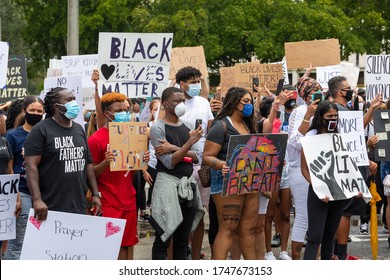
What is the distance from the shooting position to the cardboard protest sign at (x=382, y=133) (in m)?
8.99

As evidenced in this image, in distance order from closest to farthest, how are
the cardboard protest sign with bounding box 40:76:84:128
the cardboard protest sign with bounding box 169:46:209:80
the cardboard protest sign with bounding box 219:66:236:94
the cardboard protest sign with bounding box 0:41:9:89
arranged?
the cardboard protest sign with bounding box 40:76:84:128 < the cardboard protest sign with bounding box 0:41:9:89 < the cardboard protest sign with bounding box 169:46:209:80 < the cardboard protest sign with bounding box 219:66:236:94

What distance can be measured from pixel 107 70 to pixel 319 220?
9.06 feet

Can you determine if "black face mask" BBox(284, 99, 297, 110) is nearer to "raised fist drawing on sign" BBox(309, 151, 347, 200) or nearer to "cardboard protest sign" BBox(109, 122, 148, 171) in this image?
"raised fist drawing on sign" BBox(309, 151, 347, 200)

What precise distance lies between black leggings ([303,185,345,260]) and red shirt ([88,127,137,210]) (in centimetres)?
153

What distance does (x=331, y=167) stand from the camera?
737cm

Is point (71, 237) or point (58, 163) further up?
point (58, 163)

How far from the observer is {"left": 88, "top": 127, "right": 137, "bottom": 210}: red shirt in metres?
7.42

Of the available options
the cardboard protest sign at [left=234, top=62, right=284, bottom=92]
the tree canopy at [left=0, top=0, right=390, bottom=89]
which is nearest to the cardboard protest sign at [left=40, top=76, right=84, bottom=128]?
the cardboard protest sign at [left=234, top=62, right=284, bottom=92]

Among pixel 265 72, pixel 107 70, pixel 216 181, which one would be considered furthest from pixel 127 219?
pixel 265 72

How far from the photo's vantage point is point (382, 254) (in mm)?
9562

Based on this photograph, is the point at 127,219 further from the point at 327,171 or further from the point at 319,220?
the point at 327,171

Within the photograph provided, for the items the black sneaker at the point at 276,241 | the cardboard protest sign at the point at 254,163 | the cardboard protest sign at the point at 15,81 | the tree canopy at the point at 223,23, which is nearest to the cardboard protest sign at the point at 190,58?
the cardboard protest sign at the point at 15,81

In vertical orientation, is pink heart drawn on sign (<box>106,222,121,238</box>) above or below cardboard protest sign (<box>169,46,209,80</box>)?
below

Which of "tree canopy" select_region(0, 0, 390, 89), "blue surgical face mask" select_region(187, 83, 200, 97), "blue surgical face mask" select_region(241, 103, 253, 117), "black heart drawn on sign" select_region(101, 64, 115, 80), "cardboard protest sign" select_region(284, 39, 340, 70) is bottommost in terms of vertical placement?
"blue surgical face mask" select_region(241, 103, 253, 117)
